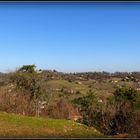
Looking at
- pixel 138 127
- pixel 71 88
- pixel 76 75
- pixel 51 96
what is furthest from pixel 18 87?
pixel 76 75

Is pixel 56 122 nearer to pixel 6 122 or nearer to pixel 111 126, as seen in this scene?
pixel 6 122

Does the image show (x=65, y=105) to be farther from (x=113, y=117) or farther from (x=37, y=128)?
(x=37, y=128)

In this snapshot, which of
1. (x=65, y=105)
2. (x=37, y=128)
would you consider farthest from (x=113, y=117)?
(x=37, y=128)

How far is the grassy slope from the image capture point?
60.1ft

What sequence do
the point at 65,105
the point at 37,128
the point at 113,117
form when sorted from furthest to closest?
the point at 65,105, the point at 113,117, the point at 37,128

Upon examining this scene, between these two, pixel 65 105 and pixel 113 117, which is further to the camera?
pixel 65 105

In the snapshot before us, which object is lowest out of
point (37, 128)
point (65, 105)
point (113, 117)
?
point (113, 117)

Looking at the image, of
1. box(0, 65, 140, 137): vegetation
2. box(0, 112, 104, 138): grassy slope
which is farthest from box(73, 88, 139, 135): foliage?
box(0, 112, 104, 138): grassy slope

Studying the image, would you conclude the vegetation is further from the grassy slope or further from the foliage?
the grassy slope

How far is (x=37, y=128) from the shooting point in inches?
810

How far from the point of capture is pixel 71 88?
89562 mm

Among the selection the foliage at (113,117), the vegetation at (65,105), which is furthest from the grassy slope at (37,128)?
the foliage at (113,117)

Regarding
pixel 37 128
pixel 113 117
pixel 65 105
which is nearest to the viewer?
pixel 37 128

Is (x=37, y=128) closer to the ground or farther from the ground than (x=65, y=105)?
farther from the ground
